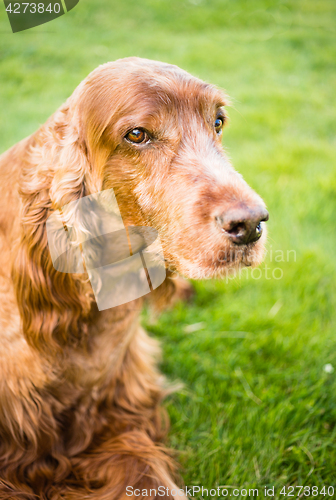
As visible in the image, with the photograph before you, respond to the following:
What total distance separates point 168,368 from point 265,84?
5022 mm

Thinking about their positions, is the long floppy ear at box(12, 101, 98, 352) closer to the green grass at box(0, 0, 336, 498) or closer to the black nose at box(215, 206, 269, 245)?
the black nose at box(215, 206, 269, 245)

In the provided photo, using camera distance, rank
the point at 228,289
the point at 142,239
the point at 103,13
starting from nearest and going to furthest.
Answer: the point at 142,239 → the point at 228,289 → the point at 103,13

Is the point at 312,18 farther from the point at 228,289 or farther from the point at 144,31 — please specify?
the point at 228,289

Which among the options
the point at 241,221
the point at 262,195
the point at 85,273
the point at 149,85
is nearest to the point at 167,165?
the point at 149,85

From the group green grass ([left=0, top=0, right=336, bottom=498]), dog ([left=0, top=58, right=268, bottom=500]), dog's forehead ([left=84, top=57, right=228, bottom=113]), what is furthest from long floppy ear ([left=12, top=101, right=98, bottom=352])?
green grass ([left=0, top=0, right=336, bottom=498])

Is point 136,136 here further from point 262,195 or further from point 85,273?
point 262,195

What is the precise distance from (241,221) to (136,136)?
1.90ft

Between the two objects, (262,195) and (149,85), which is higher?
(149,85)

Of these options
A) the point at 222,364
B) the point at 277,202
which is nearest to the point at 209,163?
the point at 222,364

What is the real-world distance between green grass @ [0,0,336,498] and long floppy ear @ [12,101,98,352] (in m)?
0.99

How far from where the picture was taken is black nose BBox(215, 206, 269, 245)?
1593mm

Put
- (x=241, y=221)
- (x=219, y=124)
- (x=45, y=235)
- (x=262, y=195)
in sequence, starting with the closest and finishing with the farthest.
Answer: (x=241, y=221), (x=45, y=235), (x=219, y=124), (x=262, y=195)

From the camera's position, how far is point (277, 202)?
4180 millimetres

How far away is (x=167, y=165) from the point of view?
5.91ft
